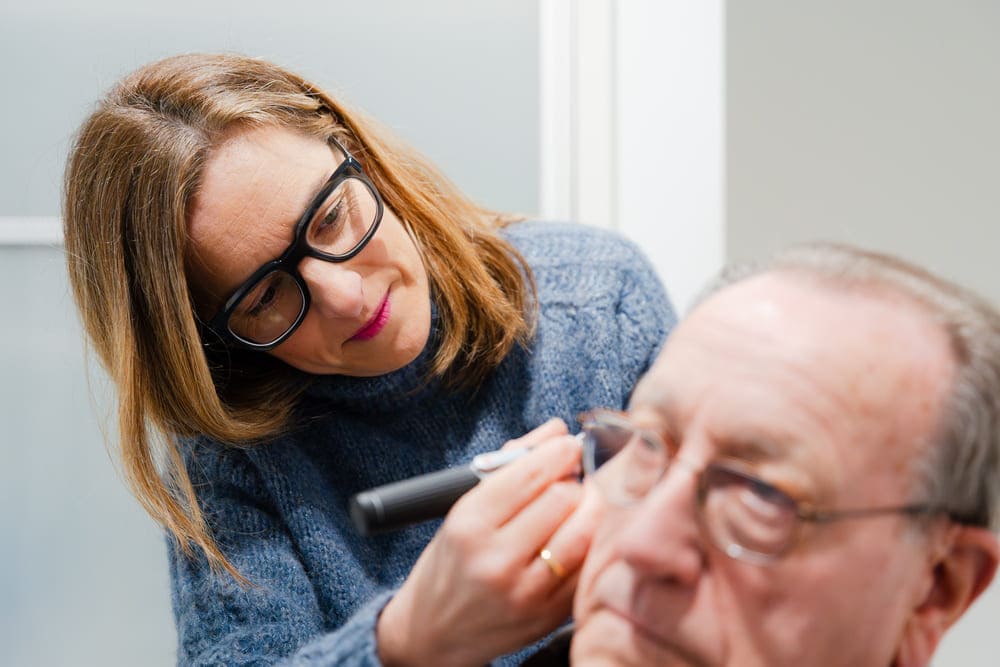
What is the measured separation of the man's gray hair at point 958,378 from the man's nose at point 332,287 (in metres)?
0.51

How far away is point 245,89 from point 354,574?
2.16 ft

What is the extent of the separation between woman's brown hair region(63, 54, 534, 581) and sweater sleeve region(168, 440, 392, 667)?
0.03 metres

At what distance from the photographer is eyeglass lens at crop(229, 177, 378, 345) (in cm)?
106

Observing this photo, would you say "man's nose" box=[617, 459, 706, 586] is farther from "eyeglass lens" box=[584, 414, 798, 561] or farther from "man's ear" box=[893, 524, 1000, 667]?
"man's ear" box=[893, 524, 1000, 667]

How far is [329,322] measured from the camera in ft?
3.56

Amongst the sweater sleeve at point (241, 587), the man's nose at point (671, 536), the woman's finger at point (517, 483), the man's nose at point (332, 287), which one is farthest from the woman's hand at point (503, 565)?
the man's nose at point (332, 287)

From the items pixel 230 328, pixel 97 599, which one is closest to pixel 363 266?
pixel 230 328

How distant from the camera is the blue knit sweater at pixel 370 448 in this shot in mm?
1121

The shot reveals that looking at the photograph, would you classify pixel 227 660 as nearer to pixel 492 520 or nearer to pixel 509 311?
pixel 492 520

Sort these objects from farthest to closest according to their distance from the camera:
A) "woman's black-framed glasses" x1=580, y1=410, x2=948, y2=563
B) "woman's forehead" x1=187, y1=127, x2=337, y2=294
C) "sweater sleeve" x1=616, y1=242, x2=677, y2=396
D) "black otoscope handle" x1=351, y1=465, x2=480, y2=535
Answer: "sweater sleeve" x1=616, y1=242, x2=677, y2=396 → "woman's forehead" x1=187, y1=127, x2=337, y2=294 → "black otoscope handle" x1=351, y1=465, x2=480, y2=535 → "woman's black-framed glasses" x1=580, y1=410, x2=948, y2=563

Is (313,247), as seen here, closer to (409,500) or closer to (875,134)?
(409,500)

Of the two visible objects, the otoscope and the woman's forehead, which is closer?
the otoscope

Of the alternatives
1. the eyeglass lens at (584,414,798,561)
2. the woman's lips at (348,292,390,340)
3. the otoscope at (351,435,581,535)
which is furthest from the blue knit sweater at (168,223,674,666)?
the eyeglass lens at (584,414,798,561)

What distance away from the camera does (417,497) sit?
0.80 metres
